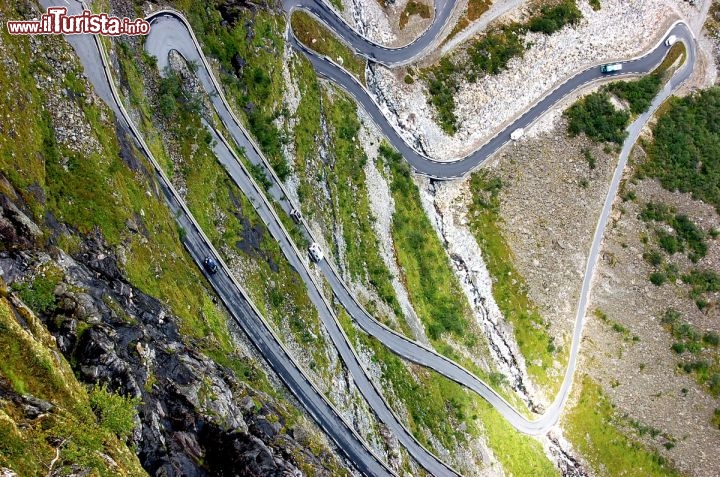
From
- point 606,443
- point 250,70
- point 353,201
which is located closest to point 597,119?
point 353,201

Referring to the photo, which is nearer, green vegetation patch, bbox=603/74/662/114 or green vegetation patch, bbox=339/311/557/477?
green vegetation patch, bbox=339/311/557/477

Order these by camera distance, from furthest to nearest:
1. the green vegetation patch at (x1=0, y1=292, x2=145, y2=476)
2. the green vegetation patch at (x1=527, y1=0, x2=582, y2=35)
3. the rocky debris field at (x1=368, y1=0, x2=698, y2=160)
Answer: the green vegetation patch at (x1=527, y1=0, x2=582, y2=35), the rocky debris field at (x1=368, y1=0, x2=698, y2=160), the green vegetation patch at (x1=0, y1=292, x2=145, y2=476)

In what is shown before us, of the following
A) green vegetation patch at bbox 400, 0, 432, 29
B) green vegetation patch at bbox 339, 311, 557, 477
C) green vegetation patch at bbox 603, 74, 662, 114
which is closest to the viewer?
green vegetation patch at bbox 339, 311, 557, 477

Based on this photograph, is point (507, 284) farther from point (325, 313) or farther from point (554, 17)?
point (554, 17)

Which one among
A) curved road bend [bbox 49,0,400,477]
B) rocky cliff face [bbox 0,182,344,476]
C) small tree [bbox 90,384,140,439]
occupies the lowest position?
small tree [bbox 90,384,140,439]

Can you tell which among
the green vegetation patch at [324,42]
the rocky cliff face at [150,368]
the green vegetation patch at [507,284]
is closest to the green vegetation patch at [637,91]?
the green vegetation patch at [507,284]

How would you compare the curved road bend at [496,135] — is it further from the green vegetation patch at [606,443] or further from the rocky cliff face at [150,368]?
the rocky cliff face at [150,368]

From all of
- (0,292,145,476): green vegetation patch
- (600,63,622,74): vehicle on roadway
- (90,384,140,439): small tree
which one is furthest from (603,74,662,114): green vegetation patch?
(0,292,145,476): green vegetation patch

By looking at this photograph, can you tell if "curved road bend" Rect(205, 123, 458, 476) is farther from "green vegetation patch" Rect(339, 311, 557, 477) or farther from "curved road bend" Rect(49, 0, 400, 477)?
"curved road bend" Rect(49, 0, 400, 477)
